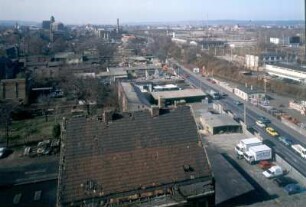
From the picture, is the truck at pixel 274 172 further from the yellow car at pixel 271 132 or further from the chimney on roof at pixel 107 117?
the chimney on roof at pixel 107 117

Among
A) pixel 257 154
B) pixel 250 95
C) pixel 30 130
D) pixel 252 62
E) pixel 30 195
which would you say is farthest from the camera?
pixel 252 62

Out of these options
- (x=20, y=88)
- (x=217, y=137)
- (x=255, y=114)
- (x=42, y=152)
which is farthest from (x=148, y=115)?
(x=20, y=88)

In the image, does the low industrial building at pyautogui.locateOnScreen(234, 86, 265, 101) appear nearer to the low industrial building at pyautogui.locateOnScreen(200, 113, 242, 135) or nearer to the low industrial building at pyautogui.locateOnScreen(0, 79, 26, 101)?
the low industrial building at pyautogui.locateOnScreen(200, 113, 242, 135)

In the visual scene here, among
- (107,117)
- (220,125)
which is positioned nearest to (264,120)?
(220,125)

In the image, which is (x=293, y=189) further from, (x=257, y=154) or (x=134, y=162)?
(x=134, y=162)

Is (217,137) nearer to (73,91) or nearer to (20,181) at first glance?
(20,181)
